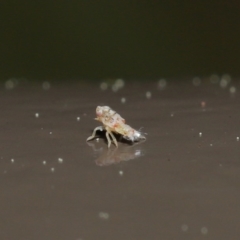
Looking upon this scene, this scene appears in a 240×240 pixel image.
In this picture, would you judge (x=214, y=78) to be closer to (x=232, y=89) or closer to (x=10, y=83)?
(x=232, y=89)

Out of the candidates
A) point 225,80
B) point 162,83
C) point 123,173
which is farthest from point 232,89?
point 123,173

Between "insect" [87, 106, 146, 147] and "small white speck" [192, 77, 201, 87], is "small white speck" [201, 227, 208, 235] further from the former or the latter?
"small white speck" [192, 77, 201, 87]

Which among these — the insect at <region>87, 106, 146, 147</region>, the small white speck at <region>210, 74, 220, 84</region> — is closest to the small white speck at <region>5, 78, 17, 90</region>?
the insect at <region>87, 106, 146, 147</region>

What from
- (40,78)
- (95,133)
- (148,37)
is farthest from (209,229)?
(148,37)

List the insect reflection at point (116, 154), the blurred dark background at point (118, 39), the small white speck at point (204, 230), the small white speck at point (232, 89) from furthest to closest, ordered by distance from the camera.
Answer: the blurred dark background at point (118, 39), the small white speck at point (232, 89), the insect reflection at point (116, 154), the small white speck at point (204, 230)

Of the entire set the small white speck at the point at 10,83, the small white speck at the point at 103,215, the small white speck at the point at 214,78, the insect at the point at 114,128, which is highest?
the insect at the point at 114,128

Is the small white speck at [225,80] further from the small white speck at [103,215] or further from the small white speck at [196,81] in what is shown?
the small white speck at [103,215]

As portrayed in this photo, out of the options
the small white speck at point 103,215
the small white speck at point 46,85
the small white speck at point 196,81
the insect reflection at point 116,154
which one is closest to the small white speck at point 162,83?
the small white speck at point 196,81
